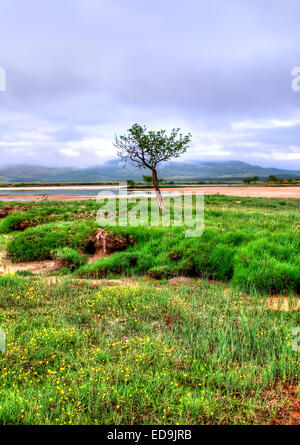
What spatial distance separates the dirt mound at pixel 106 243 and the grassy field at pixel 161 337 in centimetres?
129

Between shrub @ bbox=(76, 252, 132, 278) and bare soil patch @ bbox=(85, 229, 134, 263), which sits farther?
bare soil patch @ bbox=(85, 229, 134, 263)

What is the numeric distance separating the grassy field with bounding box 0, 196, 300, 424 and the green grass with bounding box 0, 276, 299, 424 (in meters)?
0.02

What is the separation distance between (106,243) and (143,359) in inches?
356

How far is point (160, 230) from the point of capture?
45.3ft

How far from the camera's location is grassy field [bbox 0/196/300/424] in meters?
4.10

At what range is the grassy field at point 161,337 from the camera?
4098 mm

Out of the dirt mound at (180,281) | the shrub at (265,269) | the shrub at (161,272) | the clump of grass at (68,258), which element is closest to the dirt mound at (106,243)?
the clump of grass at (68,258)

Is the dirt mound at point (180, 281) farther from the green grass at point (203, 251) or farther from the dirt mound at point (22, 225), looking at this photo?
the dirt mound at point (22, 225)

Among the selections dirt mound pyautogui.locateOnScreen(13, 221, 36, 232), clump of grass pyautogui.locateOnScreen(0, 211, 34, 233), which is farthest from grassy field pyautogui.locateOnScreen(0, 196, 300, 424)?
clump of grass pyautogui.locateOnScreen(0, 211, 34, 233)

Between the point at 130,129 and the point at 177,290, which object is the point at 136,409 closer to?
the point at 177,290

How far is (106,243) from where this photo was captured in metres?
13.9

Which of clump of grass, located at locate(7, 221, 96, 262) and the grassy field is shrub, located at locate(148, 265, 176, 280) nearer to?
the grassy field

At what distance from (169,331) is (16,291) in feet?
17.7

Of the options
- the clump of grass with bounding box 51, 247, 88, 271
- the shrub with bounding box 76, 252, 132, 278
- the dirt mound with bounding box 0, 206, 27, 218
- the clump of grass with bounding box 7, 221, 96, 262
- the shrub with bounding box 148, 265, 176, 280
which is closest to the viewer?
the shrub with bounding box 148, 265, 176, 280
